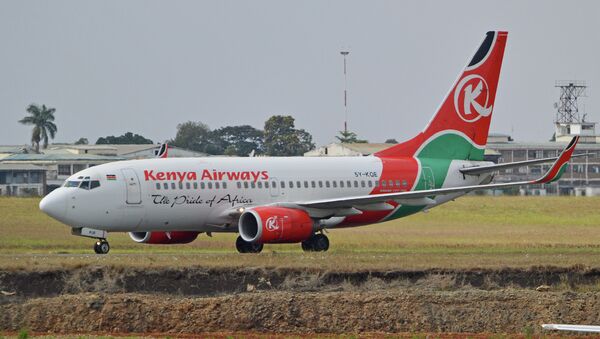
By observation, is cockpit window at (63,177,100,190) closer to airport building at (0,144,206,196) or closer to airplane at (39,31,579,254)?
airplane at (39,31,579,254)

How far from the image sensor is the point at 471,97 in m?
47.7

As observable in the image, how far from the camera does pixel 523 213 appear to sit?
73250 mm

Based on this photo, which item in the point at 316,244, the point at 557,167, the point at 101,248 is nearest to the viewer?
the point at 101,248

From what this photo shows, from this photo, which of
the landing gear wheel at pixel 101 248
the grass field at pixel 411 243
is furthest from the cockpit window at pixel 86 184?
the grass field at pixel 411 243

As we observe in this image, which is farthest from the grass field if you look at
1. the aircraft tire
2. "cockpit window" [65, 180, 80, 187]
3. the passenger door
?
"cockpit window" [65, 180, 80, 187]

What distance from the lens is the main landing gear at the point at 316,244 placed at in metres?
43.3

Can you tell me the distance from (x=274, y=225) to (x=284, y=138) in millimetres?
90850

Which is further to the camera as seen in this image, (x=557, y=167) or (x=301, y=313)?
(x=557, y=167)

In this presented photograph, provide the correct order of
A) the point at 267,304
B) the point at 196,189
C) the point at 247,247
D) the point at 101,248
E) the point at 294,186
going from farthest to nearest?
the point at 294,186 < the point at 247,247 < the point at 196,189 < the point at 101,248 < the point at 267,304

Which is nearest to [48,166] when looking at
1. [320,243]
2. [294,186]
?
[294,186]

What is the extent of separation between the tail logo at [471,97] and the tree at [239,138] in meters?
95.1

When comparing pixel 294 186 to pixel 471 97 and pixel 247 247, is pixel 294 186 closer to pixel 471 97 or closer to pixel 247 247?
pixel 247 247

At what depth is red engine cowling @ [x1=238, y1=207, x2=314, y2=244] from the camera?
134ft

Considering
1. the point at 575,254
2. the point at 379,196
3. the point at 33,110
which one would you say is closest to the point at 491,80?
the point at 379,196
